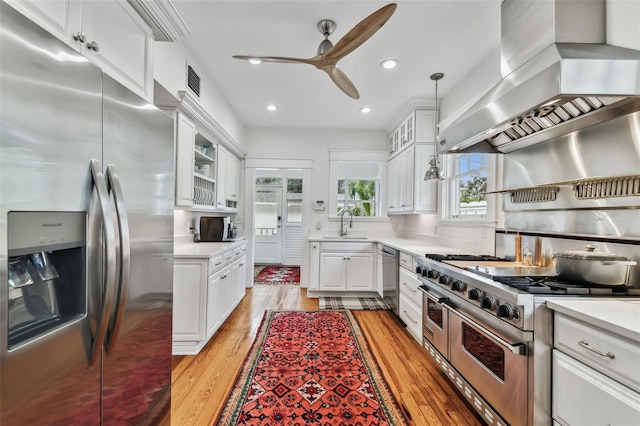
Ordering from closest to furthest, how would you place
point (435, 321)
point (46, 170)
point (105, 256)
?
point (46, 170), point (105, 256), point (435, 321)

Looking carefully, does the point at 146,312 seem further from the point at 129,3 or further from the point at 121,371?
the point at 129,3

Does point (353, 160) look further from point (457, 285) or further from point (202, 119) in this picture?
point (457, 285)

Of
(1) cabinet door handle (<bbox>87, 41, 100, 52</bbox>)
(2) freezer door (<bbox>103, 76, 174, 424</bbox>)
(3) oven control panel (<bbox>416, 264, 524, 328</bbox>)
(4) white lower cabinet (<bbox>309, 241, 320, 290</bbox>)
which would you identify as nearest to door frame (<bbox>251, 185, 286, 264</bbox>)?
(4) white lower cabinet (<bbox>309, 241, 320, 290</bbox>)

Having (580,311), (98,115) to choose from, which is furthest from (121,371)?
(580,311)

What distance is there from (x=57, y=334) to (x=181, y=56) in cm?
250

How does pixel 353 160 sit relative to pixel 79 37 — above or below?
above

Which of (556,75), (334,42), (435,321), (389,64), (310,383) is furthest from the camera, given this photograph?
(389,64)

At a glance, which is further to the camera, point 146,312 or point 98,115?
point 146,312

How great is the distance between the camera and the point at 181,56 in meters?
2.56

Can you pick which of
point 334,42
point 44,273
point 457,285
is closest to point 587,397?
point 457,285

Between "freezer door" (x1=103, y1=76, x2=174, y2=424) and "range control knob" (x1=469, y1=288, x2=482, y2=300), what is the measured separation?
1.63 metres

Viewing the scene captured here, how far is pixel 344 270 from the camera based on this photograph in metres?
4.42

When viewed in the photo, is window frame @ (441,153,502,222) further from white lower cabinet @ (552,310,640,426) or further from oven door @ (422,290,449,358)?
white lower cabinet @ (552,310,640,426)

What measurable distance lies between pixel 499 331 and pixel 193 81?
121 inches
